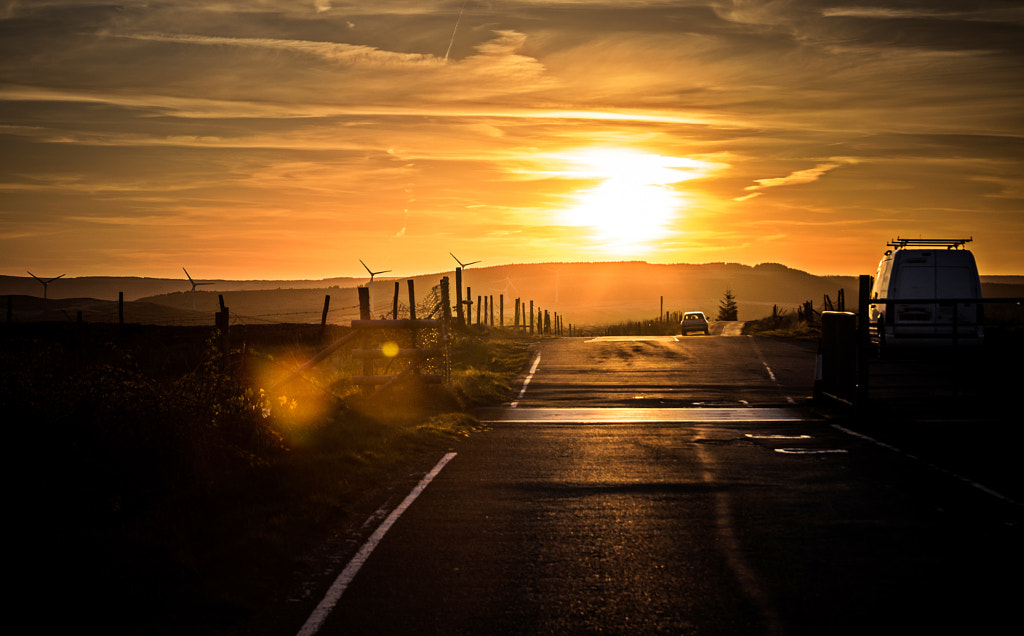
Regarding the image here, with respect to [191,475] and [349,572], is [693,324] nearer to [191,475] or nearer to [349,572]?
[191,475]

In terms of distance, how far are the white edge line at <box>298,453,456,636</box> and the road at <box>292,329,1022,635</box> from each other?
1.2 inches

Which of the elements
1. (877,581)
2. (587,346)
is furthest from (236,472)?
(587,346)

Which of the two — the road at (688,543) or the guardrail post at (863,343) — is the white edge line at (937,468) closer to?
the road at (688,543)

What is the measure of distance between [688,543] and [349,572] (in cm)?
271

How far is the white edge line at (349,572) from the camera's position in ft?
17.4

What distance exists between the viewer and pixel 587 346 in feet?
123

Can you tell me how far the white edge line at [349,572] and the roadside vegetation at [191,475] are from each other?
351 mm

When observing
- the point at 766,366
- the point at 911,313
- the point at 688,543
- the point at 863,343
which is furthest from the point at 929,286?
the point at 688,543

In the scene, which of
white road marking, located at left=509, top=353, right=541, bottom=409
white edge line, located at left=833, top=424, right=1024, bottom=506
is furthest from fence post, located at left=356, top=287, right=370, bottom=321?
white edge line, located at left=833, top=424, right=1024, bottom=506

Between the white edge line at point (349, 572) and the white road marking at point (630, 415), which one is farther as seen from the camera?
the white road marking at point (630, 415)

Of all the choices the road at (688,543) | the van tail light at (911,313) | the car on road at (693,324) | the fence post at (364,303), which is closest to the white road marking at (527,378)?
the fence post at (364,303)

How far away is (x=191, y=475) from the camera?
9523 mm

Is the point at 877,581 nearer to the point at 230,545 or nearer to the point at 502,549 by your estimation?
the point at 502,549

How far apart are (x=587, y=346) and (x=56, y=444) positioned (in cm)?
2968
